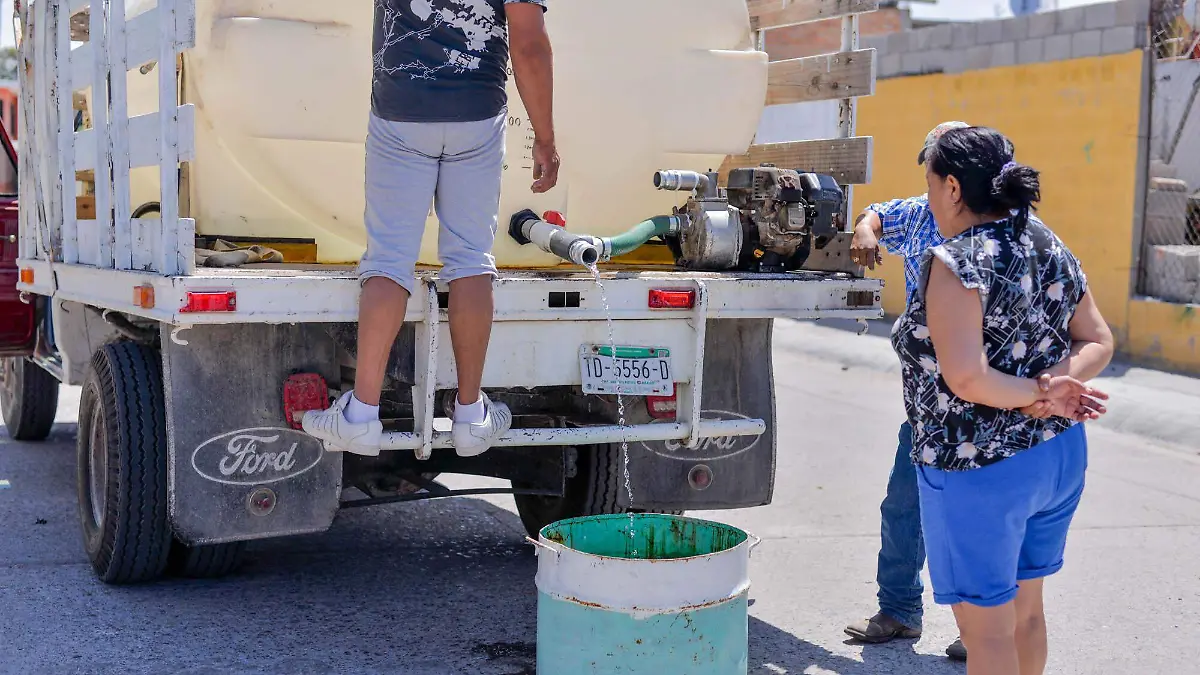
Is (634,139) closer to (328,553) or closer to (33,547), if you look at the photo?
(328,553)

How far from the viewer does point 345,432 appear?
4062 millimetres

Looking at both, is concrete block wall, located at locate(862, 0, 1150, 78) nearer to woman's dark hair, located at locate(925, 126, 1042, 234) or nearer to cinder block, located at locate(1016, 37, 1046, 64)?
cinder block, located at locate(1016, 37, 1046, 64)

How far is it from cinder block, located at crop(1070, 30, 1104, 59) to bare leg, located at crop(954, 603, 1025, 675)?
30.6 feet

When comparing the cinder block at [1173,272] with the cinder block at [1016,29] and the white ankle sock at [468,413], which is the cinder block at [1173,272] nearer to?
the cinder block at [1016,29]

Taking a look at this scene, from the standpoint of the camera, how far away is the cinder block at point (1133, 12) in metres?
11.0

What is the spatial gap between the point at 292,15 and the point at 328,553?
2179 mm

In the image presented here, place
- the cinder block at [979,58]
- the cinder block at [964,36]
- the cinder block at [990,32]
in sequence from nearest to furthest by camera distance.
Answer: the cinder block at [990,32]
the cinder block at [979,58]
the cinder block at [964,36]

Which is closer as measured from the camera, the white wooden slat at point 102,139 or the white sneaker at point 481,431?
the white sneaker at point 481,431


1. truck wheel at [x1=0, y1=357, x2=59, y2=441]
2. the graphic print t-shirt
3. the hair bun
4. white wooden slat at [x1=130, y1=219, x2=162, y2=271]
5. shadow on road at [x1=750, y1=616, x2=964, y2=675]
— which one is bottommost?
shadow on road at [x1=750, y1=616, x2=964, y2=675]

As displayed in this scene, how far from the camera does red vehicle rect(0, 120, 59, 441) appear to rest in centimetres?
660

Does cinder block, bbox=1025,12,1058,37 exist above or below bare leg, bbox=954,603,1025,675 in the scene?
above

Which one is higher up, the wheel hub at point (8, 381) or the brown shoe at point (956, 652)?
the wheel hub at point (8, 381)

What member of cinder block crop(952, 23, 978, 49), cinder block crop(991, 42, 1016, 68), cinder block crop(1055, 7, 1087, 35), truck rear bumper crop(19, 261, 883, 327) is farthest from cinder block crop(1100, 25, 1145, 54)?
truck rear bumper crop(19, 261, 883, 327)

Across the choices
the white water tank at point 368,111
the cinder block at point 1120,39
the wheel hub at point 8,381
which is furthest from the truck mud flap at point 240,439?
the cinder block at point 1120,39
